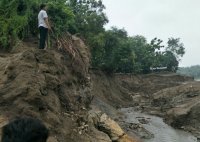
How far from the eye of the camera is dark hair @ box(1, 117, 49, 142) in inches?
102

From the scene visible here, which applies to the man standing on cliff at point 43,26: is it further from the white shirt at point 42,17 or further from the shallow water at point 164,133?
the shallow water at point 164,133

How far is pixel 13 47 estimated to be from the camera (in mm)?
15609

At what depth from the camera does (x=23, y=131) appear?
8.48 feet

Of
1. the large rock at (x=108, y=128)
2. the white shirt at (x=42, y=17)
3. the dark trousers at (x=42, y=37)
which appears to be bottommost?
the large rock at (x=108, y=128)

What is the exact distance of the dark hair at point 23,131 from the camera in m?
2.58

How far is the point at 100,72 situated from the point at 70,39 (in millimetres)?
22430

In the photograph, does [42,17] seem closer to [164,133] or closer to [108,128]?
[108,128]

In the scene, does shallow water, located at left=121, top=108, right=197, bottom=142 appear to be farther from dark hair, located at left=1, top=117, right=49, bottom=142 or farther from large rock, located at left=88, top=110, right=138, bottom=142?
dark hair, located at left=1, top=117, right=49, bottom=142

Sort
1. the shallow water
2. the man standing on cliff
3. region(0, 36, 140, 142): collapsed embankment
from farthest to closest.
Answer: the shallow water
the man standing on cliff
region(0, 36, 140, 142): collapsed embankment

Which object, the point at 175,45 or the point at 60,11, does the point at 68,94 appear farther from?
the point at 175,45

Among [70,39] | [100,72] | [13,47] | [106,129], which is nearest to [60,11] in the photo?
[70,39]

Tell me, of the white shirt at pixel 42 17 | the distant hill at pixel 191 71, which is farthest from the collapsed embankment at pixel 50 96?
the distant hill at pixel 191 71

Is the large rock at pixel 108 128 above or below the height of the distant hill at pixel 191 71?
below

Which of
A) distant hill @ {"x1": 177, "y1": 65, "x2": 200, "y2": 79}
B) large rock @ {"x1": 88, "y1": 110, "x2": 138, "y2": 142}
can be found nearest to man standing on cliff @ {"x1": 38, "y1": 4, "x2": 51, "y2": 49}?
large rock @ {"x1": 88, "y1": 110, "x2": 138, "y2": 142}
